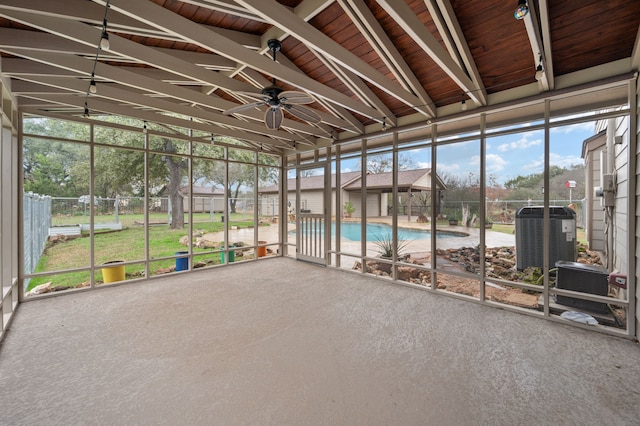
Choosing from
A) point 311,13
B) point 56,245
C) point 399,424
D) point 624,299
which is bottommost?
point 399,424

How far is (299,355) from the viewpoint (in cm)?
264

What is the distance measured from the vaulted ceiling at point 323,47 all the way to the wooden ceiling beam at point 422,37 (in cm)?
1

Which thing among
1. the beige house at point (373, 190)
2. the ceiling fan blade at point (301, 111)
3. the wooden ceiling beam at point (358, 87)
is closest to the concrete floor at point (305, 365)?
the beige house at point (373, 190)

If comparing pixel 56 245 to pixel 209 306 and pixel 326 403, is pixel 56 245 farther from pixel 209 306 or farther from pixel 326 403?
pixel 326 403

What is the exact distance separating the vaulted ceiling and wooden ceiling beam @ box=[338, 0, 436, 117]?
0.01 meters

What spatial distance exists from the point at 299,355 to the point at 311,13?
3.44 metres

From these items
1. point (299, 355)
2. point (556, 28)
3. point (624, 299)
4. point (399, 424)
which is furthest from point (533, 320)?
point (556, 28)

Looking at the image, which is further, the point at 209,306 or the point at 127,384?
the point at 209,306

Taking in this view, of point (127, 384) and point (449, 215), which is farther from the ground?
point (449, 215)

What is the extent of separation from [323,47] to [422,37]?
963 mm

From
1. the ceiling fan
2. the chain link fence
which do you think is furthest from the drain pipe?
the chain link fence

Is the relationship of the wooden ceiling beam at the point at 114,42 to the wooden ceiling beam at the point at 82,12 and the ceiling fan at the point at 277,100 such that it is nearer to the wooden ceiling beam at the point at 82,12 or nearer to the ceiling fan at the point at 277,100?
the wooden ceiling beam at the point at 82,12

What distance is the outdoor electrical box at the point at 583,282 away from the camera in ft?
11.0

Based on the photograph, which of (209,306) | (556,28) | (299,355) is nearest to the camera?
(299,355)
